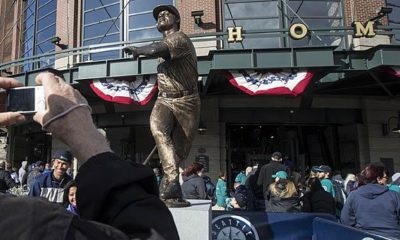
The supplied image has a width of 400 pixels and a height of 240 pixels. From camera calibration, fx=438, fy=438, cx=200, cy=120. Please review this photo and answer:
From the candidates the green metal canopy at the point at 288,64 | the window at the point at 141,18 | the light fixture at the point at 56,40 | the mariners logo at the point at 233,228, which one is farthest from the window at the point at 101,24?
the mariners logo at the point at 233,228

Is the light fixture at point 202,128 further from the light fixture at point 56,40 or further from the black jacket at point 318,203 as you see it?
the black jacket at point 318,203

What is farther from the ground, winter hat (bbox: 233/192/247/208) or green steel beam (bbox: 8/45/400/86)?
green steel beam (bbox: 8/45/400/86)

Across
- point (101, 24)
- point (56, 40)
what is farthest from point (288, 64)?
point (56, 40)

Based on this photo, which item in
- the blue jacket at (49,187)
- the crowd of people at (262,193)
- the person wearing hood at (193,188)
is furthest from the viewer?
the person wearing hood at (193,188)

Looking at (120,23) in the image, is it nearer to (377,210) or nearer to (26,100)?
(377,210)

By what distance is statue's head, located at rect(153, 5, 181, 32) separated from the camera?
4.52 metres

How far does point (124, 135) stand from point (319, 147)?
7.81m

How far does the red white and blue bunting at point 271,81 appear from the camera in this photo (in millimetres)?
12727

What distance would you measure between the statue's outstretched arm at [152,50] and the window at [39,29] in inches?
629

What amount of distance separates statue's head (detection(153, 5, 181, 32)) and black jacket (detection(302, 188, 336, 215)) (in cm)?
409

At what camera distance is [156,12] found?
459 centimetres

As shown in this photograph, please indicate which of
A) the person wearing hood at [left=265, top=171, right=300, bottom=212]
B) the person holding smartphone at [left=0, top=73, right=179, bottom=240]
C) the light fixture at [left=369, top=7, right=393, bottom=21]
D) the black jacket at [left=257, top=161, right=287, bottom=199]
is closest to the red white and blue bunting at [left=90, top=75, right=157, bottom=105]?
the black jacket at [left=257, top=161, right=287, bottom=199]

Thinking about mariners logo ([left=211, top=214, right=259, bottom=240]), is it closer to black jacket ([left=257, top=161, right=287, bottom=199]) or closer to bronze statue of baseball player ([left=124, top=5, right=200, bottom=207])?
bronze statue of baseball player ([left=124, top=5, right=200, bottom=207])

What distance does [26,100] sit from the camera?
1276 mm
